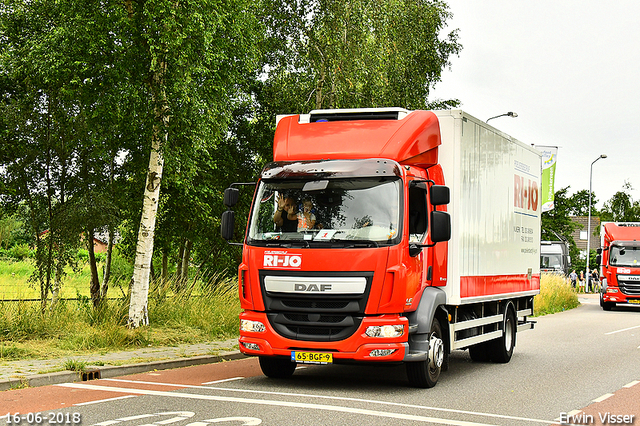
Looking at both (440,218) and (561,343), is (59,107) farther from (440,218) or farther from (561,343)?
(561,343)

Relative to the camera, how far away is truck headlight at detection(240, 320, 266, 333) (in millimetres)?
9531

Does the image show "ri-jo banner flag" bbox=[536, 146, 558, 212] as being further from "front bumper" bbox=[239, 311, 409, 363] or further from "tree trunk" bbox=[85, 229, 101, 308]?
"front bumper" bbox=[239, 311, 409, 363]

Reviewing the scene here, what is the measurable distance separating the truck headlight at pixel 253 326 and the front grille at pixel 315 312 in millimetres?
150

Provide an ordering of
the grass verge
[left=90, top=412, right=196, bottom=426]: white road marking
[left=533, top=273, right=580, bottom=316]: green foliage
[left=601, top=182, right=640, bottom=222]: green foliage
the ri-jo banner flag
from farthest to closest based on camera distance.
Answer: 1. [left=601, top=182, right=640, bottom=222]: green foliage
2. the ri-jo banner flag
3. [left=533, top=273, right=580, bottom=316]: green foliage
4. the grass verge
5. [left=90, top=412, right=196, bottom=426]: white road marking

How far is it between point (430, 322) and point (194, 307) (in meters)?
7.48

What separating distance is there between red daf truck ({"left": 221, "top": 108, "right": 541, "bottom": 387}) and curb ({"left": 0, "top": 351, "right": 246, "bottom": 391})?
5.85ft

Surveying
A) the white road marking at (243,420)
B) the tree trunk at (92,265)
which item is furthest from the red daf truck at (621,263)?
the white road marking at (243,420)

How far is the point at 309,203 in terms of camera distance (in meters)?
9.59

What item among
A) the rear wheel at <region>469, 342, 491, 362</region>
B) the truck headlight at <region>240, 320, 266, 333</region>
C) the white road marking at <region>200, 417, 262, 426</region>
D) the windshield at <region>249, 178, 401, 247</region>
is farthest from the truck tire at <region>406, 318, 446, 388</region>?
the rear wheel at <region>469, 342, 491, 362</region>

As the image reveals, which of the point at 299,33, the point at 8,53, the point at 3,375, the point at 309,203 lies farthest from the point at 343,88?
the point at 3,375

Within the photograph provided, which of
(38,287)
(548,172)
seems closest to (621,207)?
(548,172)

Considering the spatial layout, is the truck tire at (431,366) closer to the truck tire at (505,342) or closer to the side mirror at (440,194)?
the side mirror at (440,194)

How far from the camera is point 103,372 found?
Answer: 33.6 ft

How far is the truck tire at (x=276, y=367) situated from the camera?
1042 cm
